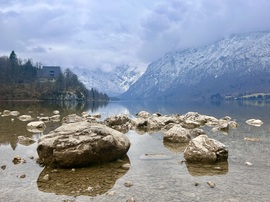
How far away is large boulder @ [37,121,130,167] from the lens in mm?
17641

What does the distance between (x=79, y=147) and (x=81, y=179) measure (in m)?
2.80

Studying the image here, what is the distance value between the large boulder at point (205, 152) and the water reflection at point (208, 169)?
1.51 feet

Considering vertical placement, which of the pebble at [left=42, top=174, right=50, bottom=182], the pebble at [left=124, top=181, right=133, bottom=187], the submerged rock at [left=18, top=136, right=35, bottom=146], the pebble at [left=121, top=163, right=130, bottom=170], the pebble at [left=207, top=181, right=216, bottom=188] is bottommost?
the submerged rock at [left=18, top=136, right=35, bottom=146]

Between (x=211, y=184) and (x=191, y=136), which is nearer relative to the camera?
(x=211, y=184)

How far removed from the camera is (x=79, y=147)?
706 inches

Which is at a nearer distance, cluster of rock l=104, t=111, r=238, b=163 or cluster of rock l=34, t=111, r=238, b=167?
cluster of rock l=34, t=111, r=238, b=167

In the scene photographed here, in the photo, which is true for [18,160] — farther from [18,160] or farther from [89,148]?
[89,148]

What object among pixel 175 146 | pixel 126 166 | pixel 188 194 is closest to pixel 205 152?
pixel 126 166

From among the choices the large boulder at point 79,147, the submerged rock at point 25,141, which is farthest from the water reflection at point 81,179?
the submerged rock at point 25,141

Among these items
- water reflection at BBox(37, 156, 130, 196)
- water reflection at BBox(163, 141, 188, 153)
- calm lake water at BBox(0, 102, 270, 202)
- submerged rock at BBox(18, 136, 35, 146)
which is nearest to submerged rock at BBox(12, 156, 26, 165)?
calm lake water at BBox(0, 102, 270, 202)

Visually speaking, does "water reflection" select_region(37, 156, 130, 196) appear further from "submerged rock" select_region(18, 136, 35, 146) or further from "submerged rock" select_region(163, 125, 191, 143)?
"submerged rock" select_region(163, 125, 191, 143)

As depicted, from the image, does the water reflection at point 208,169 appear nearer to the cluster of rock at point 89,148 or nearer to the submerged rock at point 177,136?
the cluster of rock at point 89,148

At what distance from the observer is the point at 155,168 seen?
1788cm

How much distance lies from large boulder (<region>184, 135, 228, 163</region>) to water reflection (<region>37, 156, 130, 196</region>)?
461 centimetres
